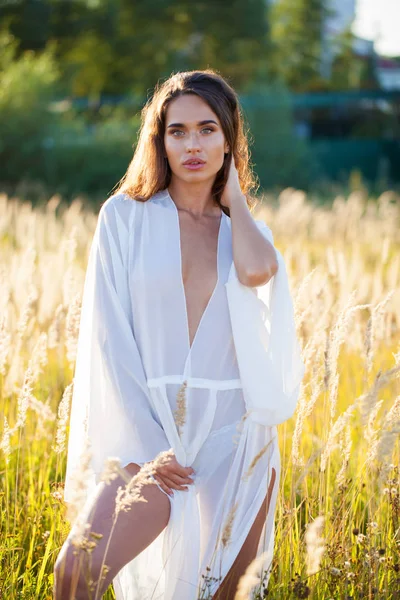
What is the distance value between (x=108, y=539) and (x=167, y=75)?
91.6ft

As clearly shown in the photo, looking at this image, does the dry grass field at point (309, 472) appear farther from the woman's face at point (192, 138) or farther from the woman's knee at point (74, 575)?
the woman's face at point (192, 138)

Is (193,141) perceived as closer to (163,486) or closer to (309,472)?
(163,486)

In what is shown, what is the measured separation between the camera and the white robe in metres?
2.17

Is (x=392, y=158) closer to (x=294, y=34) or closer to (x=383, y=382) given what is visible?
(x=294, y=34)

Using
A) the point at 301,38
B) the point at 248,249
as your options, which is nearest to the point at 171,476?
the point at 248,249

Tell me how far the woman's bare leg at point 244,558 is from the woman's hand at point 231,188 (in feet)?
3.04

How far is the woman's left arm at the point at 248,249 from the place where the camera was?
2.33 m

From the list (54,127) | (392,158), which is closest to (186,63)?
(392,158)

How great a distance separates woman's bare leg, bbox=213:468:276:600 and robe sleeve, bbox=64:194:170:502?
0.35 metres

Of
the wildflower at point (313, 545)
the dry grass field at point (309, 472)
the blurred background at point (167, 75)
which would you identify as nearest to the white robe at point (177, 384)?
the dry grass field at point (309, 472)

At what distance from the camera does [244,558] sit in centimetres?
220

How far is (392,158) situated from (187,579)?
2713 centimetres

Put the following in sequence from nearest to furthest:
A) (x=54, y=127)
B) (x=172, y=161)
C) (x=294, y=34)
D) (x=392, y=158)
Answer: (x=172, y=161)
(x=54, y=127)
(x=392, y=158)
(x=294, y=34)

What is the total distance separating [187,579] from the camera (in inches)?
82.7
